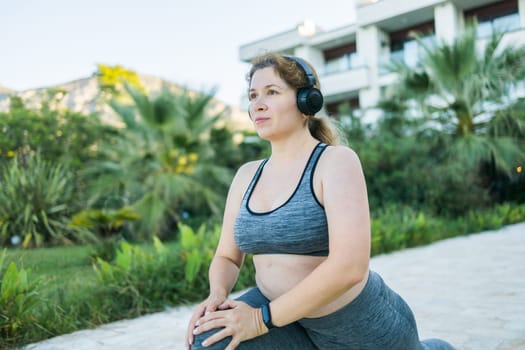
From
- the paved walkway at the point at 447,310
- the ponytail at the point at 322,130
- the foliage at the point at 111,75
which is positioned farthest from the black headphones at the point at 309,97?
the foliage at the point at 111,75

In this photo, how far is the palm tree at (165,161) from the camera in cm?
1044

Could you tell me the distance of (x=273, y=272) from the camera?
5.10ft

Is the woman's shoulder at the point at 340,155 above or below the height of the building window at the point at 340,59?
below

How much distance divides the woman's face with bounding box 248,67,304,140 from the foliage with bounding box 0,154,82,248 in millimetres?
7516

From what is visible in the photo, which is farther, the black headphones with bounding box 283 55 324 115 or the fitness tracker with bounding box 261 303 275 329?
the black headphones with bounding box 283 55 324 115

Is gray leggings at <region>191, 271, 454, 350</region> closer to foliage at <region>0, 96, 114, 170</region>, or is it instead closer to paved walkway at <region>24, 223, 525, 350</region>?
paved walkway at <region>24, 223, 525, 350</region>

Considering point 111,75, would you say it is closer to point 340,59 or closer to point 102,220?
point 340,59

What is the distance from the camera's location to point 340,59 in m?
24.3

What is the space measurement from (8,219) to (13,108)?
19.6 ft

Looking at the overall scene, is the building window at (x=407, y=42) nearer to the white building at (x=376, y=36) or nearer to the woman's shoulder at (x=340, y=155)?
the white building at (x=376, y=36)

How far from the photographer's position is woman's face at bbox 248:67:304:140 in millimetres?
1628

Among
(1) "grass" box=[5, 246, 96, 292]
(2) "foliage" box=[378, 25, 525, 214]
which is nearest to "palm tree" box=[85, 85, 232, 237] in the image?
(1) "grass" box=[5, 246, 96, 292]

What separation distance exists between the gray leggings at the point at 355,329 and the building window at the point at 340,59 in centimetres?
2198

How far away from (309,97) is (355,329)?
2.45 ft
